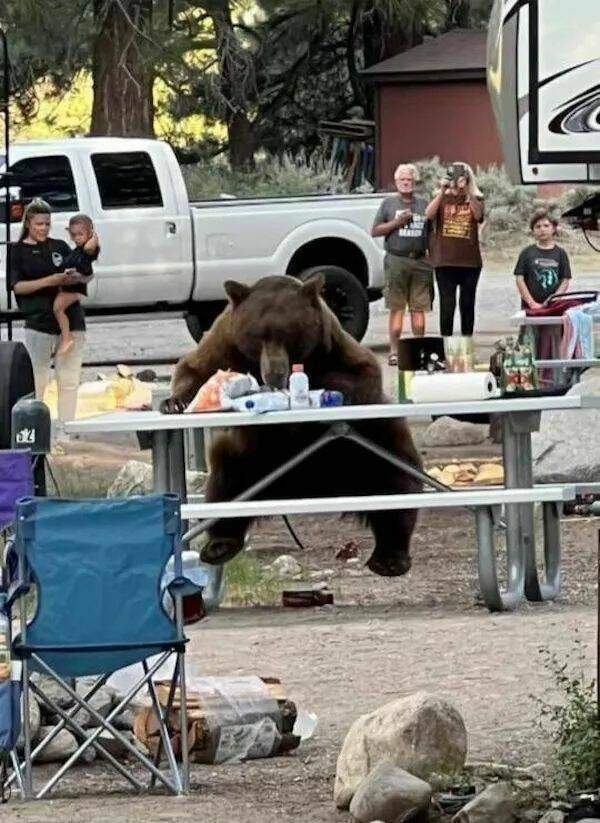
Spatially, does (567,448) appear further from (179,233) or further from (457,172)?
(179,233)

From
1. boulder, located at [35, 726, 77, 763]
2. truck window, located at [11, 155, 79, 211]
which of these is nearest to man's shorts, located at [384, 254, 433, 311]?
truck window, located at [11, 155, 79, 211]

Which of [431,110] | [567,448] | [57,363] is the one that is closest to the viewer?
[567,448]

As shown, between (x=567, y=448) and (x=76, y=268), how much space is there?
4828 mm

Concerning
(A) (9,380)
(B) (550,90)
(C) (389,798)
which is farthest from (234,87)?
(C) (389,798)

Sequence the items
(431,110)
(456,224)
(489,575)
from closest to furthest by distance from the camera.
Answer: (489,575)
(456,224)
(431,110)

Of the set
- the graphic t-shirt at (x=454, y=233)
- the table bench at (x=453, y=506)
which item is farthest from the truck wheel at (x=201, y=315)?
the table bench at (x=453, y=506)

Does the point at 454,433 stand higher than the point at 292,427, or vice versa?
the point at 292,427

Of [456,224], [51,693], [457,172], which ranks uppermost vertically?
[457,172]

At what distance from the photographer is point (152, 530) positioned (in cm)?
726

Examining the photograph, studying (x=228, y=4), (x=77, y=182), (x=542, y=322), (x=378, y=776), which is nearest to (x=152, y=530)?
(x=378, y=776)

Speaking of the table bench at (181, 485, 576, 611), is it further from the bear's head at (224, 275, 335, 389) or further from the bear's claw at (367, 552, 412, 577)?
the bear's head at (224, 275, 335, 389)

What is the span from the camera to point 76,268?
17703mm

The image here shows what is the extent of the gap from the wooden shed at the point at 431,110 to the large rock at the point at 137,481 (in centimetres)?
2190

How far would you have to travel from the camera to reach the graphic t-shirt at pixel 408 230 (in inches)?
795
